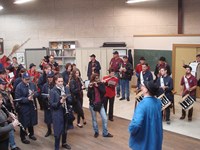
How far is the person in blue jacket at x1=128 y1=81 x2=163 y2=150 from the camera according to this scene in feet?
10.8

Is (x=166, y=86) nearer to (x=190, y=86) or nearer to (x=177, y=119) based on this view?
(x=190, y=86)

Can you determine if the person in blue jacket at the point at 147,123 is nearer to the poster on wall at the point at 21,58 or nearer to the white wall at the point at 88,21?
the white wall at the point at 88,21

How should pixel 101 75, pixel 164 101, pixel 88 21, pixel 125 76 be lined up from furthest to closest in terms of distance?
1. pixel 88 21
2. pixel 101 75
3. pixel 125 76
4. pixel 164 101

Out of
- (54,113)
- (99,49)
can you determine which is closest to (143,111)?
(54,113)

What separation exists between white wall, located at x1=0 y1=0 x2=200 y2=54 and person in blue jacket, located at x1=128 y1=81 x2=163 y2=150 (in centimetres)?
713

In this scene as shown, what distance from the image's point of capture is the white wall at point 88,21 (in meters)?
10.2

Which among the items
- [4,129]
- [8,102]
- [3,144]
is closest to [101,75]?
[8,102]

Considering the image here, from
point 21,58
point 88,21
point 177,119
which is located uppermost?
point 88,21

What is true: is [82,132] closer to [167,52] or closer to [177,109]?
[177,109]

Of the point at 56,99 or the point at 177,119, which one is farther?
the point at 177,119

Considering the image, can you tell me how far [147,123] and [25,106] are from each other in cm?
279

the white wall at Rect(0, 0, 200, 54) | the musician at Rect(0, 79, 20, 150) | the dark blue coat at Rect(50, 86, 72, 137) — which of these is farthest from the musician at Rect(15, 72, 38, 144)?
the white wall at Rect(0, 0, 200, 54)

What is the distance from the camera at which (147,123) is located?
3355mm

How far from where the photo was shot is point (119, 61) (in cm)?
926
